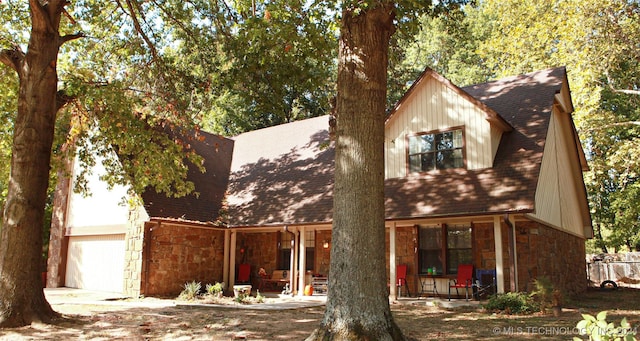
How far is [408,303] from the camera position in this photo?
42.3 feet

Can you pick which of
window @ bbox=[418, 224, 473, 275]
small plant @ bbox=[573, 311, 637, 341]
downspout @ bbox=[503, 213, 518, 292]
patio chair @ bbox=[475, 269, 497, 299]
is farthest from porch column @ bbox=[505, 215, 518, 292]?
small plant @ bbox=[573, 311, 637, 341]

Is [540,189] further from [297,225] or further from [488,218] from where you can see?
[297,225]

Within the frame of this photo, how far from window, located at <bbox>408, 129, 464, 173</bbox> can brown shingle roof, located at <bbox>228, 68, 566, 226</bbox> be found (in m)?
0.29

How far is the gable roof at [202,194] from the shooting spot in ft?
50.1

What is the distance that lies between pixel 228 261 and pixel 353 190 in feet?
37.6

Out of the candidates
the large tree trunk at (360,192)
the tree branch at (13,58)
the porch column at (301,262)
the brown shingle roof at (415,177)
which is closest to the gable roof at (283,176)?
the brown shingle roof at (415,177)

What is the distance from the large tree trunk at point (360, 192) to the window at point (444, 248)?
7.94m

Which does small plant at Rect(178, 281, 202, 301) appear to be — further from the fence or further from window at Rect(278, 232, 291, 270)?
the fence

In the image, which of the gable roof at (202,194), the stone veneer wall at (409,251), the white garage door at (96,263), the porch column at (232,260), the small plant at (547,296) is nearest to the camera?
the small plant at (547,296)

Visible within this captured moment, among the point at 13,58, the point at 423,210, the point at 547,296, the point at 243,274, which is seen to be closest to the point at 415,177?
the point at 423,210

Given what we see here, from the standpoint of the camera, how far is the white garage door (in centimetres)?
1594

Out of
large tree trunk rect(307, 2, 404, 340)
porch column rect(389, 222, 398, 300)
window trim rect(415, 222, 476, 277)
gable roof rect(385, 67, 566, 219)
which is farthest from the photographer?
window trim rect(415, 222, 476, 277)

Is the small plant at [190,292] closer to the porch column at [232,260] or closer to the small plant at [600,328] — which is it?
the porch column at [232,260]

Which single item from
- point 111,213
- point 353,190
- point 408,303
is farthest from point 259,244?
point 353,190
